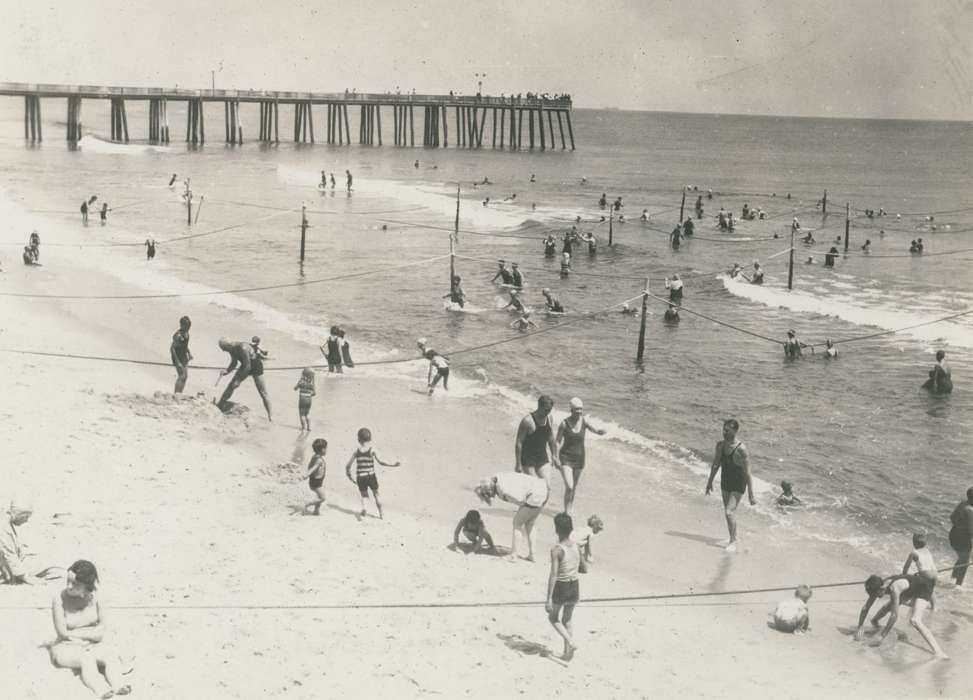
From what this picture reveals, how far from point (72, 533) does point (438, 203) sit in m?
47.4

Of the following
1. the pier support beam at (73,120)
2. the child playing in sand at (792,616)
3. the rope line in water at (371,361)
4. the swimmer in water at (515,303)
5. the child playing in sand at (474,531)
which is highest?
the pier support beam at (73,120)

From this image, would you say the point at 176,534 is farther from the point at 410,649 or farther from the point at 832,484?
the point at 832,484

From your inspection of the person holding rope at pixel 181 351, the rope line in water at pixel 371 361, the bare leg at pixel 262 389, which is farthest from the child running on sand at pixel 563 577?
the person holding rope at pixel 181 351

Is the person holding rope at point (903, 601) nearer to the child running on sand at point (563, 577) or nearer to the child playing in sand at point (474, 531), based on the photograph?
the child running on sand at point (563, 577)

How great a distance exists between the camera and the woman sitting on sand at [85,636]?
6.57 m

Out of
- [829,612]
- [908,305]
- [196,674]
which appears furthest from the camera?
[908,305]

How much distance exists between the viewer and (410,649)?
26.3ft

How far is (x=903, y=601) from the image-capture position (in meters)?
9.55

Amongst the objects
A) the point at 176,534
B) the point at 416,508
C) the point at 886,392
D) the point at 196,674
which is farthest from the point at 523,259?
the point at 196,674

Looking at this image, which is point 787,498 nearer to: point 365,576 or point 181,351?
point 365,576

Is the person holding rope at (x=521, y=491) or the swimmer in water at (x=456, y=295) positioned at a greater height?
the swimmer in water at (x=456, y=295)

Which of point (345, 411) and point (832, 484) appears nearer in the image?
point (832, 484)

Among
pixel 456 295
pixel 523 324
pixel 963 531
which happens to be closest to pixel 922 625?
pixel 963 531

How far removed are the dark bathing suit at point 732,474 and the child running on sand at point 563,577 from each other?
3470mm
